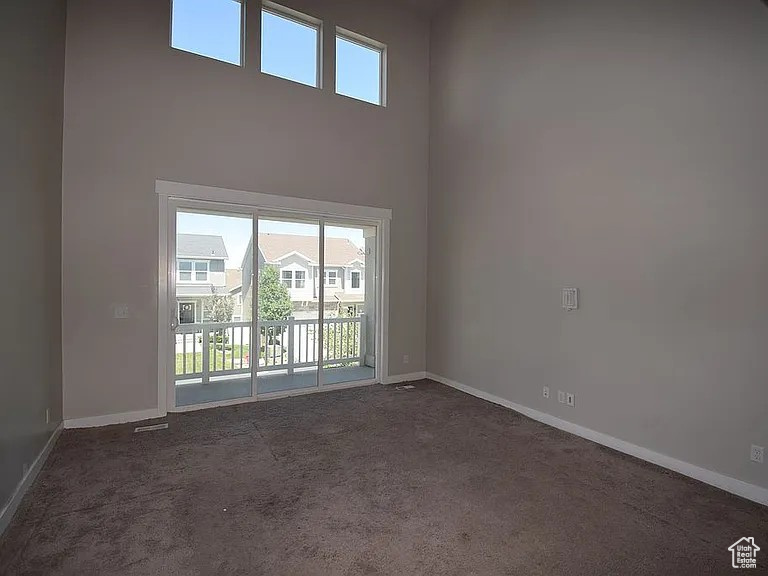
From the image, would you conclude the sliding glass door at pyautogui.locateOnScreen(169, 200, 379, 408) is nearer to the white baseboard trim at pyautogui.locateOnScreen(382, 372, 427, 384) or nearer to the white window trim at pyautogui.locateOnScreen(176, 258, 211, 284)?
the white window trim at pyautogui.locateOnScreen(176, 258, 211, 284)

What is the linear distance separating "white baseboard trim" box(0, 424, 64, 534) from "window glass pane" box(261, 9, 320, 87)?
13.6 feet

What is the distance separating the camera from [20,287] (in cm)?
269

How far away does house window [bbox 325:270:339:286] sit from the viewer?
5285 mm

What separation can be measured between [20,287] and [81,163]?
5.60 ft


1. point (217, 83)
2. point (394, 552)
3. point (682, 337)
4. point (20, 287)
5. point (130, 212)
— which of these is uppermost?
point (217, 83)

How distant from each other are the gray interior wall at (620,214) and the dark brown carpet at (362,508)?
1.96 feet

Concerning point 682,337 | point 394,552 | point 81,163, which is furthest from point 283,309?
point 682,337

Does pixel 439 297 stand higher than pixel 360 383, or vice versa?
pixel 439 297

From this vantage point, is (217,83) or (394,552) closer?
(394,552)

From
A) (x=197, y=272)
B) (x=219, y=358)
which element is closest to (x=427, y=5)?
(x=197, y=272)

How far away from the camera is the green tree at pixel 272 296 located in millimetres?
4855

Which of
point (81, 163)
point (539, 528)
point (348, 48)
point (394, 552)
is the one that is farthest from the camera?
point (348, 48)

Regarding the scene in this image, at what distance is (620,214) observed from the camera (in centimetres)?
350

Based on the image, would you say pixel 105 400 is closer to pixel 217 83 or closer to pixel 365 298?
pixel 365 298
